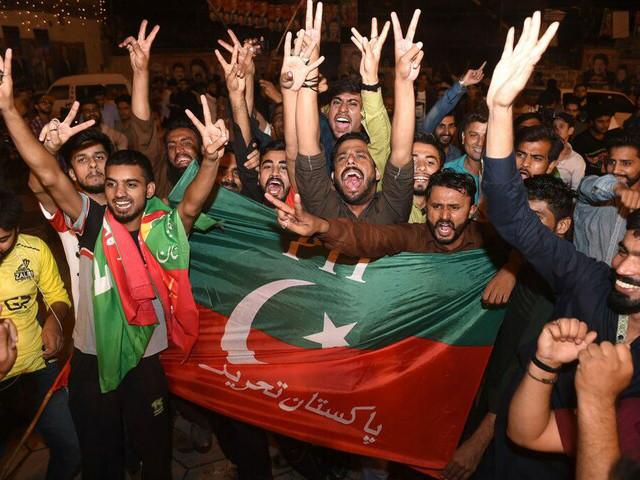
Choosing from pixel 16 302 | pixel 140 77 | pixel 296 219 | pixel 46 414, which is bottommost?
pixel 46 414

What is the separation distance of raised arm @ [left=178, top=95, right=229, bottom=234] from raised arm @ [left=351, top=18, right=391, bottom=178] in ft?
3.38

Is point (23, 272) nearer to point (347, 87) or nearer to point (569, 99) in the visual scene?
point (347, 87)

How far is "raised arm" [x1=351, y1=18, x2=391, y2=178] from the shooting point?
11.3ft

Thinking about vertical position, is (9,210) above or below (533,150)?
below

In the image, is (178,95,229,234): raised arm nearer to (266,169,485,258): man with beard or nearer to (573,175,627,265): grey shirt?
(266,169,485,258): man with beard

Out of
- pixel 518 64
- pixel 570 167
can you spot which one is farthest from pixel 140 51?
pixel 570 167

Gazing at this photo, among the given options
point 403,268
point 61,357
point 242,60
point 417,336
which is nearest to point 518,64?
point 403,268

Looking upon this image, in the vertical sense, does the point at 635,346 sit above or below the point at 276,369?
above

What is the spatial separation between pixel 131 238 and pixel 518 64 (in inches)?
82.3

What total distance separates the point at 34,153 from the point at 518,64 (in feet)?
7.75

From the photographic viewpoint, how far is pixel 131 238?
2941 mm

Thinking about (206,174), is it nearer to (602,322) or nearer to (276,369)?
(276,369)

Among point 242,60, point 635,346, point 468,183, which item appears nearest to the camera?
point 635,346

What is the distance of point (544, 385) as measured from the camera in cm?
200
